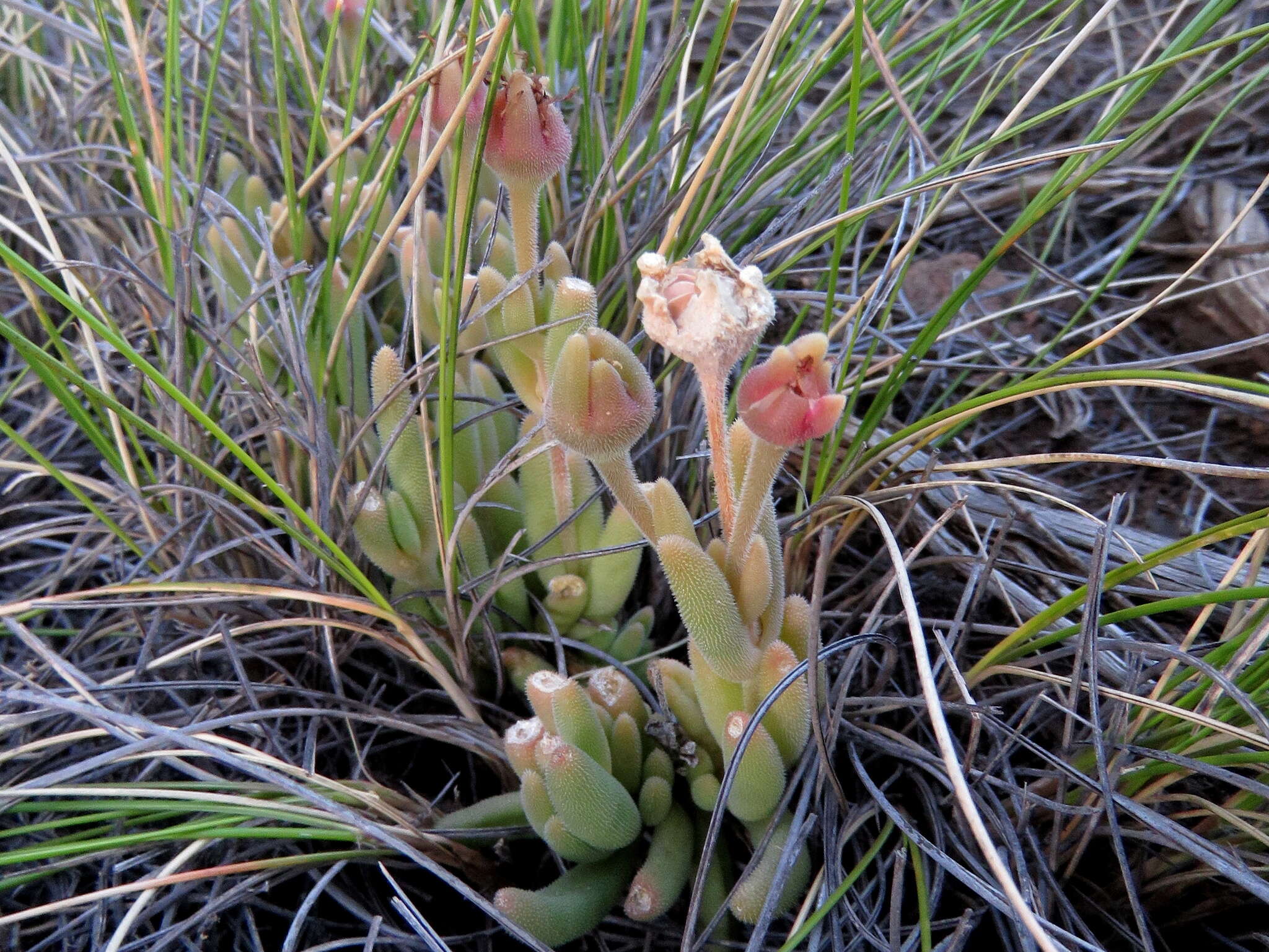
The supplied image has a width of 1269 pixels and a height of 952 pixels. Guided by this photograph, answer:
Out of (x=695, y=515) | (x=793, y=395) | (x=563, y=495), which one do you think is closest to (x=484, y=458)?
(x=563, y=495)

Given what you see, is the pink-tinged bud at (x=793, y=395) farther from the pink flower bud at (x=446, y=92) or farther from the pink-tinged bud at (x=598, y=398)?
the pink flower bud at (x=446, y=92)

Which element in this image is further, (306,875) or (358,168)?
(358,168)

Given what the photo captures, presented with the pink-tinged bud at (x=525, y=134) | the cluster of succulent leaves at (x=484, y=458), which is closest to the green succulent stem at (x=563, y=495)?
the cluster of succulent leaves at (x=484, y=458)

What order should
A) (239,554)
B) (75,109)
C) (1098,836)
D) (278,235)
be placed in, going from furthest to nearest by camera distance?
(75,109) → (278,235) → (239,554) → (1098,836)

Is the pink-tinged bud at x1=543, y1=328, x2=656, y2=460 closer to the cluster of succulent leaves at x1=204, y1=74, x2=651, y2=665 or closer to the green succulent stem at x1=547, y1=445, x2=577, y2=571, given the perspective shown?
the cluster of succulent leaves at x1=204, y1=74, x2=651, y2=665

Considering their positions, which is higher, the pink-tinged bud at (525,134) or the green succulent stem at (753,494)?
the pink-tinged bud at (525,134)

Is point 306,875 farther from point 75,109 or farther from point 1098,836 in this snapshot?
point 75,109

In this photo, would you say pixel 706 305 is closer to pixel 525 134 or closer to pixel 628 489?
pixel 628 489

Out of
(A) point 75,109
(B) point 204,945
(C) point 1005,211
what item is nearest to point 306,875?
(B) point 204,945
